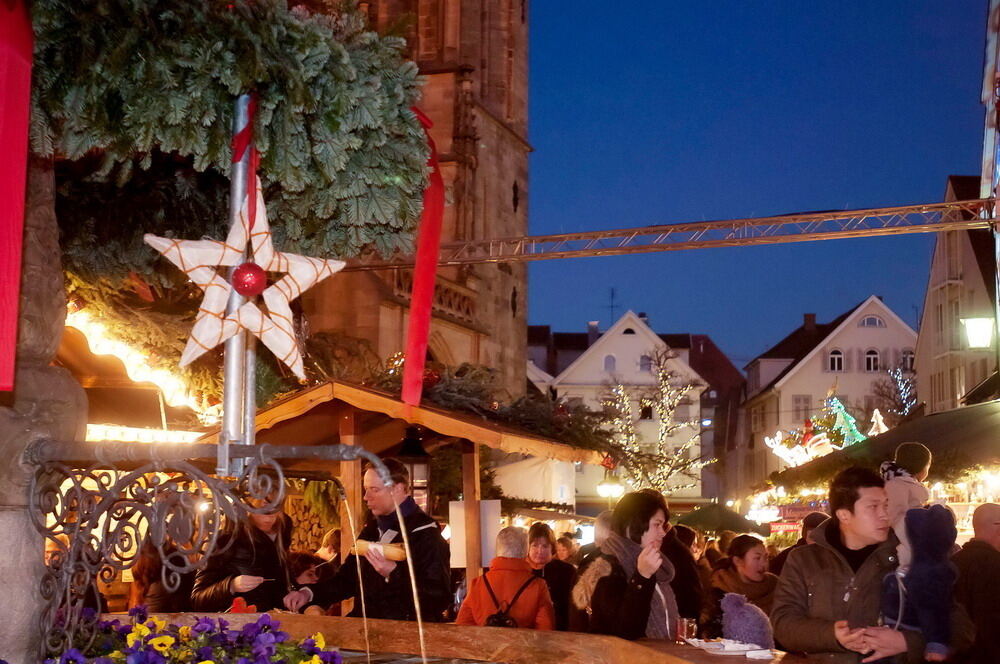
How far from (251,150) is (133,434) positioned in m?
8.23

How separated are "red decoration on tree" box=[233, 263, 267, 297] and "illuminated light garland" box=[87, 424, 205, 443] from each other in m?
7.18

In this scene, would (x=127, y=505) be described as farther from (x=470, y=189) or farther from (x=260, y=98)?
(x=470, y=189)

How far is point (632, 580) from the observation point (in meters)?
6.05

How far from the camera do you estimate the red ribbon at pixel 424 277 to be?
410cm

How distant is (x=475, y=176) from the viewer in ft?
119

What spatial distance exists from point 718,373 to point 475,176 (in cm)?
5434

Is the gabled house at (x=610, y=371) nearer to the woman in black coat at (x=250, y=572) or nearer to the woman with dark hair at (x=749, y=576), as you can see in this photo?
the woman with dark hair at (x=749, y=576)

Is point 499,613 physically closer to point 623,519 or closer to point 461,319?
point 623,519

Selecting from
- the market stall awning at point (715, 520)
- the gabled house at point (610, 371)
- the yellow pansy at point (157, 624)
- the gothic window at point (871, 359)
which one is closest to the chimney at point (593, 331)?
the gabled house at point (610, 371)

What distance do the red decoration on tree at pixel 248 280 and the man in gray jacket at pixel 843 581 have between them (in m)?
2.52

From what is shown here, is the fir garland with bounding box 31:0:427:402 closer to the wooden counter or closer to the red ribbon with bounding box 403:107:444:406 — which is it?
the red ribbon with bounding box 403:107:444:406

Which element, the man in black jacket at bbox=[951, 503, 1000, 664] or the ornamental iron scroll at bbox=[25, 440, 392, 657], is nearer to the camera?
the ornamental iron scroll at bbox=[25, 440, 392, 657]

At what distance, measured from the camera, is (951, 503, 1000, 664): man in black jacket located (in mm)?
6703

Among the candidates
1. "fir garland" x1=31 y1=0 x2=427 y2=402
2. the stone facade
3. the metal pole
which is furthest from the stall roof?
the stone facade
